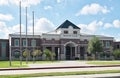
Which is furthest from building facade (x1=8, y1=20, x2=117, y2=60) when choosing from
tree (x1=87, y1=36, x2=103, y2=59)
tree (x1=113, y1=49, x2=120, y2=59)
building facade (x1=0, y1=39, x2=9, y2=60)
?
tree (x1=87, y1=36, x2=103, y2=59)

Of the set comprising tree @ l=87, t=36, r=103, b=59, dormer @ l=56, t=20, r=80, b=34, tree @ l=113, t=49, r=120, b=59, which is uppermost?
dormer @ l=56, t=20, r=80, b=34

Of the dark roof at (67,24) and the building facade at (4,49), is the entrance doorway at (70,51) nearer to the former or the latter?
the dark roof at (67,24)

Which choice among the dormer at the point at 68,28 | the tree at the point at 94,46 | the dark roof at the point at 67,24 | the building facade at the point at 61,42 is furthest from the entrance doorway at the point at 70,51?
the tree at the point at 94,46

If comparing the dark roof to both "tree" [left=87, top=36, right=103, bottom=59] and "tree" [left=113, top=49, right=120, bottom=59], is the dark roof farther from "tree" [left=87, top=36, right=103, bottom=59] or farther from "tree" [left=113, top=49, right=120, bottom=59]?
"tree" [left=113, top=49, right=120, bottom=59]

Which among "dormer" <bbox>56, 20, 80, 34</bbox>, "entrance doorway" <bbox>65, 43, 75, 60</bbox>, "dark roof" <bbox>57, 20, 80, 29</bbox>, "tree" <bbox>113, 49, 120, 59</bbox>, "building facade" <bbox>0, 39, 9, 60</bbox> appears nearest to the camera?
"building facade" <bbox>0, 39, 9, 60</bbox>

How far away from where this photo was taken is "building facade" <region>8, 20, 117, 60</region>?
271 feet

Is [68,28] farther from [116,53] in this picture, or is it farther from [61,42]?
[116,53]

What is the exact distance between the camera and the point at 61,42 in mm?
84938

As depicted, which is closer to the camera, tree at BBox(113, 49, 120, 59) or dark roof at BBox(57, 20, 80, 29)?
tree at BBox(113, 49, 120, 59)

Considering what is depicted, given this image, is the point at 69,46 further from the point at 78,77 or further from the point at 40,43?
the point at 78,77

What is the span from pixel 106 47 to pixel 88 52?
846 centimetres

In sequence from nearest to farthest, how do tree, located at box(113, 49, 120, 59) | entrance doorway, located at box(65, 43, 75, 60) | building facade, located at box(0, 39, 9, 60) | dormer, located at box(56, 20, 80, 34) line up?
1. building facade, located at box(0, 39, 9, 60)
2. tree, located at box(113, 49, 120, 59)
3. dormer, located at box(56, 20, 80, 34)
4. entrance doorway, located at box(65, 43, 75, 60)

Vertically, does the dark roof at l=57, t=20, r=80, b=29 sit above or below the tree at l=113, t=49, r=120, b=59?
above

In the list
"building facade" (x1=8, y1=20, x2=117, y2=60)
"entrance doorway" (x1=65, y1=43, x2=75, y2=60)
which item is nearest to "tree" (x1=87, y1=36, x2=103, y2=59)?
"building facade" (x1=8, y1=20, x2=117, y2=60)
